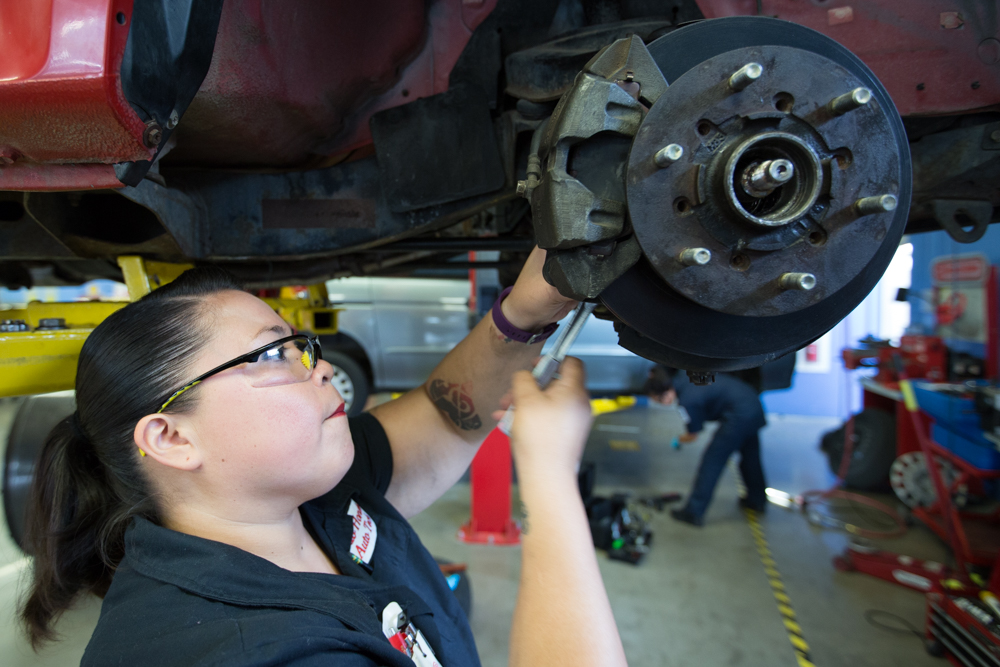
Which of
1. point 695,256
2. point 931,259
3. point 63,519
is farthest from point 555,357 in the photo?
point 931,259

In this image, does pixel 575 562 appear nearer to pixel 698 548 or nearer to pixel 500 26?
pixel 500 26

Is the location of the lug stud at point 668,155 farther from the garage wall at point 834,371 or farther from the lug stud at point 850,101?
the garage wall at point 834,371

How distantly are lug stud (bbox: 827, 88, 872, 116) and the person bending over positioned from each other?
2318 mm

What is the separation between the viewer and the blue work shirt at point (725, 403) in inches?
113

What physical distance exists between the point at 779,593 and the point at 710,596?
0.29 metres

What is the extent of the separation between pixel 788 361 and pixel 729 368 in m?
2.67

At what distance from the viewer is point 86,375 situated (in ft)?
2.40

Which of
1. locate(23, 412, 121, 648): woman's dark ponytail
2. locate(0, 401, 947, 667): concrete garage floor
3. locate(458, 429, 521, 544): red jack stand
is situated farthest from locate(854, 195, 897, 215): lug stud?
locate(458, 429, 521, 544): red jack stand

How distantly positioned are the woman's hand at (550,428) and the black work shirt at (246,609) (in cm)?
25

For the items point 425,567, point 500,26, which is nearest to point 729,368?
point 425,567

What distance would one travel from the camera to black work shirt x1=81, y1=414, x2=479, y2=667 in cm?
53

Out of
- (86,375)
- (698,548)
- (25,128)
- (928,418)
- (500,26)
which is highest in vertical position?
(500,26)

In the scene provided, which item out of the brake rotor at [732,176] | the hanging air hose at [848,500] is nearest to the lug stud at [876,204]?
the brake rotor at [732,176]

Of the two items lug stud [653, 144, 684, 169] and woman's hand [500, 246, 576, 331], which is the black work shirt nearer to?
woman's hand [500, 246, 576, 331]
